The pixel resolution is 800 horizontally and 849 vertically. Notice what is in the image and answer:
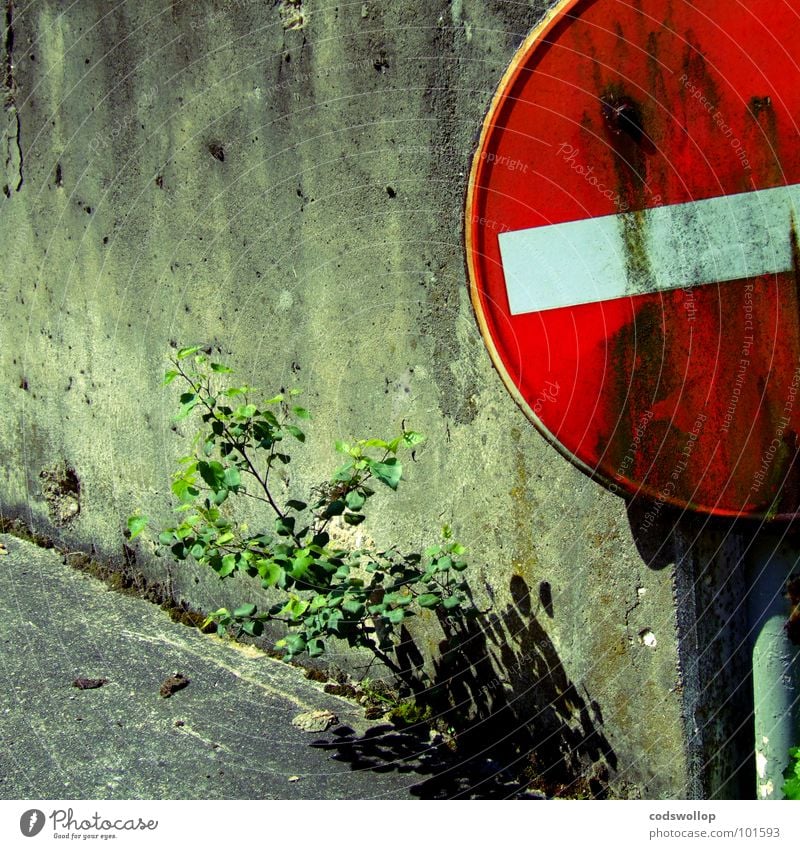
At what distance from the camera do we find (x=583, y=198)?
1.98 meters

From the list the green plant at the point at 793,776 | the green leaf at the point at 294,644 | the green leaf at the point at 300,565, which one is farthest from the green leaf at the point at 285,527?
the green plant at the point at 793,776

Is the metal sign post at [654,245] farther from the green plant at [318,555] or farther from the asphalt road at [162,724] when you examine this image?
the asphalt road at [162,724]

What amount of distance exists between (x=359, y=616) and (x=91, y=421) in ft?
5.02

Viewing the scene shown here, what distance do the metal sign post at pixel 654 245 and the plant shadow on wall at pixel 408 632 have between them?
1.56ft

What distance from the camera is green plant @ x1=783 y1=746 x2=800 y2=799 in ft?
6.85

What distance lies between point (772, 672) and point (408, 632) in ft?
3.02

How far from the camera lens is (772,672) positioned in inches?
87.8

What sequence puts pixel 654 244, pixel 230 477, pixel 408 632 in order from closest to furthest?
pixel 654 244
pixel 230 477
pixel 408 632

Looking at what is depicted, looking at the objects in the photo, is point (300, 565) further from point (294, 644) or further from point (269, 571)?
point (294, 644)

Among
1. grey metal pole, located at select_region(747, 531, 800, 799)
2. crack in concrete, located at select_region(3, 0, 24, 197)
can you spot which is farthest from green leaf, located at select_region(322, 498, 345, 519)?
crack in concrete, located at select_region(3, 0, 24, 197)

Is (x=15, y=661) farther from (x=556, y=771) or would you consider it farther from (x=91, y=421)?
(x=556, y=771)

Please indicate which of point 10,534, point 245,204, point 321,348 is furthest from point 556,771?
point 10,534

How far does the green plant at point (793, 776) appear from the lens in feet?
6.85

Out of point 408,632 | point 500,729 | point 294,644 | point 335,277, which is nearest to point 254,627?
point 294,644
